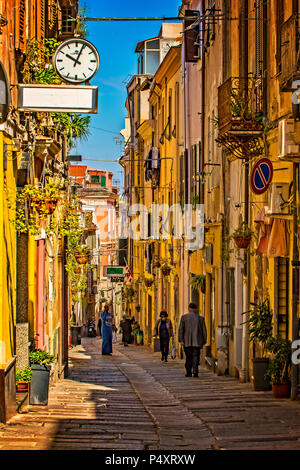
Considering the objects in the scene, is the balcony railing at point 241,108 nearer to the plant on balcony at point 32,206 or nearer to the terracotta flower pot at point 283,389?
the plant on balcony at point 32,206

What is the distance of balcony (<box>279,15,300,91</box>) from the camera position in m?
12.3

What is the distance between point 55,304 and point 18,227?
9533 millimetres

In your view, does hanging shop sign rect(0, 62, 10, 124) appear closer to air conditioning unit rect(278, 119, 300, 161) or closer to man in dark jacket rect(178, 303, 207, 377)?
air conditioning unit rect(278, 119, 300, 161)

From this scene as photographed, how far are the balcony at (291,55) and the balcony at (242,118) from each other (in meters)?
3.37

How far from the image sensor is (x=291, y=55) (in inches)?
494

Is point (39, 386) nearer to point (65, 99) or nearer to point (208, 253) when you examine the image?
point (65, 99)

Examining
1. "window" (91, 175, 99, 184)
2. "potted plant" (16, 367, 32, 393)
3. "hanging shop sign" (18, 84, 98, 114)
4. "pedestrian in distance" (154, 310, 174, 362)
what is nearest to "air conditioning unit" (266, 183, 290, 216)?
"hanging shop sign" (18, 84, 98, 114)

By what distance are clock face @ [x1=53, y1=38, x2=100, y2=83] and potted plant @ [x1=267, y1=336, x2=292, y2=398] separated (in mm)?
5074

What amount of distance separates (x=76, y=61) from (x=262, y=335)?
597 centimetres

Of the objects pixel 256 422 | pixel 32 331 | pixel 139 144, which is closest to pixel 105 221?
pixel 139 144

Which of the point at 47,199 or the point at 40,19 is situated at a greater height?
the point at 40,19

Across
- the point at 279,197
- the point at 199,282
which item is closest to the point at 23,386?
the point at 279,197
